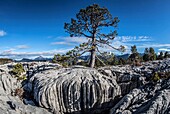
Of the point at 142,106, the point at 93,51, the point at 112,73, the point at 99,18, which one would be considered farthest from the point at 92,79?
the point at 99,18

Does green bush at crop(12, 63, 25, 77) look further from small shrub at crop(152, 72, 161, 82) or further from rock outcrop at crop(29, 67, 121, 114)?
small shrub at crop(152, 72, 161, 82)

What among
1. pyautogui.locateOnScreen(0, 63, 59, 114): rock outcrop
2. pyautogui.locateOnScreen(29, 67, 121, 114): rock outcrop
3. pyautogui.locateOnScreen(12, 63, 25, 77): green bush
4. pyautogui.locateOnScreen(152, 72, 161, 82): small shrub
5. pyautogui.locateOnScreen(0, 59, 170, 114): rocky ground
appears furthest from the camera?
pyautogui.locateOnScreen(12, 63, 25, 77): green bush

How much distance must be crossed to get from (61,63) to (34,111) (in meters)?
10.5

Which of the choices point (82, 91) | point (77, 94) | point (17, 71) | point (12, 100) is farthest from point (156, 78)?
point (17, 71)

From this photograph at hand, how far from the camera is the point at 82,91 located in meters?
16.9

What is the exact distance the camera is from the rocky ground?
14633mm

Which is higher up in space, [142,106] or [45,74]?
[45,74]

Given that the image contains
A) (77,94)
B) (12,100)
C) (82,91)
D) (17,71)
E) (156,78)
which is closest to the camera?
(12,100)

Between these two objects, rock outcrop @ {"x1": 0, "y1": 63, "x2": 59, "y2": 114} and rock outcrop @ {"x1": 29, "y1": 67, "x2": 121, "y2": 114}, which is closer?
rock outcrop @ {"x1": 0, "y1": 63, "x2": 59, "y2": 114}

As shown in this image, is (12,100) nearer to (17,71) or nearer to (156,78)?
(17,71)

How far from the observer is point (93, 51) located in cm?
2455

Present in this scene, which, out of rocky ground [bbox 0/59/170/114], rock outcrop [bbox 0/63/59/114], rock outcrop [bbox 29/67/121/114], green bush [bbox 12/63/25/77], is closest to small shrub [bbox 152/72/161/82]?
rocky ground [bbox 0/59/170/114]

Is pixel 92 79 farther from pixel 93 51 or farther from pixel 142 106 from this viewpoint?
pixel 93 51

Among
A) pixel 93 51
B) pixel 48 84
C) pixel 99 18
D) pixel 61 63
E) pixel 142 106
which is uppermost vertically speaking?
pixel 99 18
